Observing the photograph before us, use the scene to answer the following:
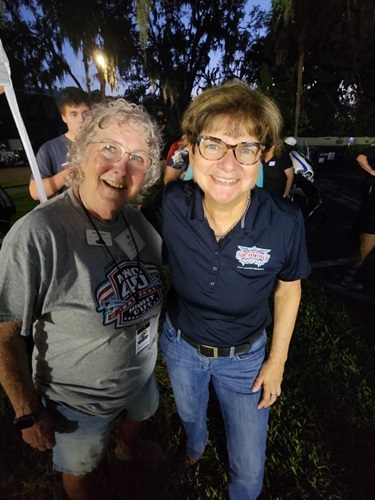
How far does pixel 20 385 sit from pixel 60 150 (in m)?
2.35

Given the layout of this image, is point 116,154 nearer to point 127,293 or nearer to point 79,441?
point 127,293

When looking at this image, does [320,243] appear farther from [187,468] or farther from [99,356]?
[99,356]

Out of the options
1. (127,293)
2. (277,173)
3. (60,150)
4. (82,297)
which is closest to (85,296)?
(82,297)

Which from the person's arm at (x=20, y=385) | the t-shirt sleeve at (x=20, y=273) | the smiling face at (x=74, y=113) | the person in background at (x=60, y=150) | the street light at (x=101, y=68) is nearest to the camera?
the t-shirt sleeve at (x=20, y=273)

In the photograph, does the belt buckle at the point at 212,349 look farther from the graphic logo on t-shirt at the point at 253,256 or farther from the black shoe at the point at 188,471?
the black shoe at the point at 188,471

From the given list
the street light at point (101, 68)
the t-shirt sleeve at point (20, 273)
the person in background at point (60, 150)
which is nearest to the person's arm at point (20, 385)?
the t-shirt sleeve at point (20, 273)

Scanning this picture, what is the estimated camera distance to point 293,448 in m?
2.20

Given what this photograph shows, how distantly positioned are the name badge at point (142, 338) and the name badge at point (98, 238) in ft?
1.56

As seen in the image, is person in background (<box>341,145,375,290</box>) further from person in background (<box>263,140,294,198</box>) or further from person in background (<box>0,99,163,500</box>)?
person in background (<box>0,99,163,500</box>)

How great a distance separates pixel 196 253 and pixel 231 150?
19.9 inches

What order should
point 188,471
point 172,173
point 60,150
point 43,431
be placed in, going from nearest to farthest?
point 43,431, point 188,471, point 60,150, point 172,173

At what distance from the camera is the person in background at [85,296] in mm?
1147

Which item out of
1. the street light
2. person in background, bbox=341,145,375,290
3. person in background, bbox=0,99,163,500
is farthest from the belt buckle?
the street light

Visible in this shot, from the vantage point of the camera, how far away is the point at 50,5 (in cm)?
1316
